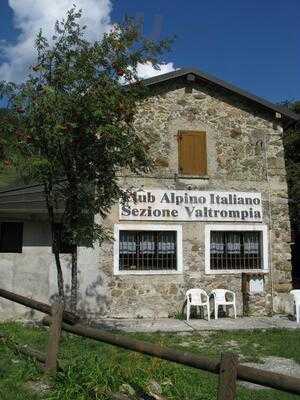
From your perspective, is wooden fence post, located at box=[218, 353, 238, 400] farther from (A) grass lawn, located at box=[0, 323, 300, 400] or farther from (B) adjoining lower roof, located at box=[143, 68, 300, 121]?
(B) adjoining lower roof, located at box=[143, 68, 300, 121]

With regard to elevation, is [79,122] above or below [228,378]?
above

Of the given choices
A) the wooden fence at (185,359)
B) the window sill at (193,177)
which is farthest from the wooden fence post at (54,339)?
the window sill at (193,177)

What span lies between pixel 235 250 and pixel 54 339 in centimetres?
967

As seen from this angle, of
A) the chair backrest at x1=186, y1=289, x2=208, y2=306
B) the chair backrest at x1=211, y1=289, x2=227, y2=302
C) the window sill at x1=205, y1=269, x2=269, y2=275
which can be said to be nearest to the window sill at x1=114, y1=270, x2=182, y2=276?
the chair backrest at x1=186, y1=289, x2=208, y2=306

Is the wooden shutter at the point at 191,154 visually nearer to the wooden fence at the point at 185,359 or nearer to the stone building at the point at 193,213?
the stone building at the point at 193,213

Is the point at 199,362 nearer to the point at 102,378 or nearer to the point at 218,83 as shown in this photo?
the point at 102,378

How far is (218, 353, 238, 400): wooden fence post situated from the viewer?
160 inches

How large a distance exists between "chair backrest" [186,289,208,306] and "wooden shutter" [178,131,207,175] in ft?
10.9

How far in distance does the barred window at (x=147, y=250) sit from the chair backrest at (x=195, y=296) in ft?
2.60

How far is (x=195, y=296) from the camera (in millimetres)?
13828

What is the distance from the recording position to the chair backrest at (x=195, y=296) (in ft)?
44.9

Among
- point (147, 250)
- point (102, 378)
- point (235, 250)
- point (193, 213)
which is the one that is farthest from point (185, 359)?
point (235, 250)

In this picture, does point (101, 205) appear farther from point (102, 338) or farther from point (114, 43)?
point (102, 338)

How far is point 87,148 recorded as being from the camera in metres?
9.72
